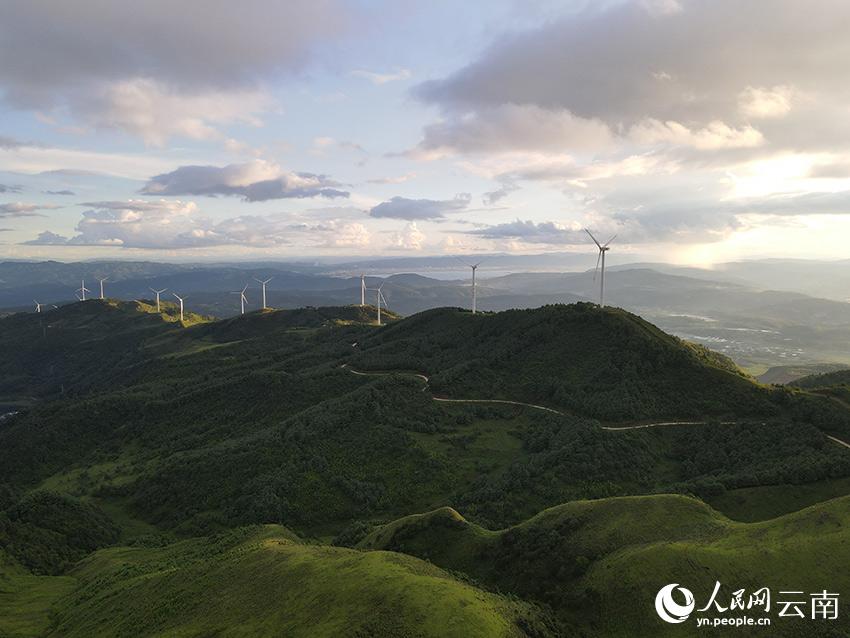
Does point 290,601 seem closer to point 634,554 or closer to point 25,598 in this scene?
point 634,554

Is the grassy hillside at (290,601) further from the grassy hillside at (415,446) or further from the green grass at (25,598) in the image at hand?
the grassy hillside at (415,446)

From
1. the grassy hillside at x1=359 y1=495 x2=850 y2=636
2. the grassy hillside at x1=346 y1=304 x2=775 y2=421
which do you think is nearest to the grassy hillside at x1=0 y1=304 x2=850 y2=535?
the grassy hillside at x1=346 y1=304 x2=775 y2=421

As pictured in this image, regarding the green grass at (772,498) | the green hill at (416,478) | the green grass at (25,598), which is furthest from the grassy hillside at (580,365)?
the green grass at (25,598)

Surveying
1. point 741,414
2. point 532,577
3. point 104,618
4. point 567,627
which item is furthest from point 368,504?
point 741,414

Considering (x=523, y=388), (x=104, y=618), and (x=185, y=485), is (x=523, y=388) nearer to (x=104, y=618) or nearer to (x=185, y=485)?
(x=185, y=485)

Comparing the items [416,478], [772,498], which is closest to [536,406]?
[416,478]
